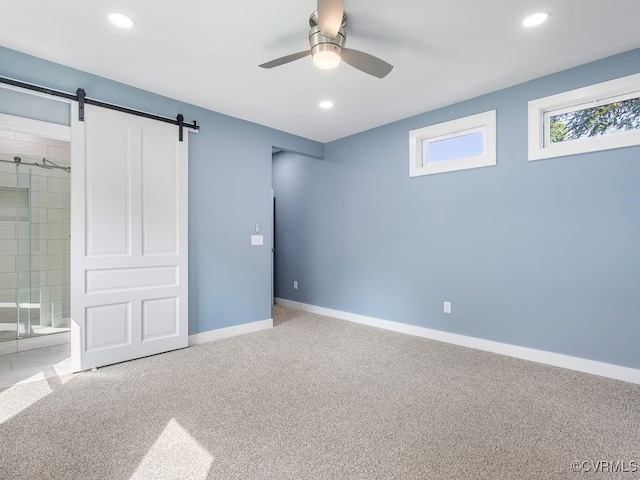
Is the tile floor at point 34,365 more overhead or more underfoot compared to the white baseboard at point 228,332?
more underfoot

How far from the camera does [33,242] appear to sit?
12.2ft

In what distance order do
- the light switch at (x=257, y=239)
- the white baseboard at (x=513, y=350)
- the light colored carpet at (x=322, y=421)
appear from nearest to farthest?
the light colored carpet at (x=322, y=421) < the white baseboard at (x=513, y=350) < the light switch at (x=257, y=239)

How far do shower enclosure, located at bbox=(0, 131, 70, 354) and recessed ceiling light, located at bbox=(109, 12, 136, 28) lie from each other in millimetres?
2268

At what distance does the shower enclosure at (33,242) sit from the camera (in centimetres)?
352

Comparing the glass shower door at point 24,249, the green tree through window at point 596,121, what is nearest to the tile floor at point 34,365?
the glass shower door at point 24,249

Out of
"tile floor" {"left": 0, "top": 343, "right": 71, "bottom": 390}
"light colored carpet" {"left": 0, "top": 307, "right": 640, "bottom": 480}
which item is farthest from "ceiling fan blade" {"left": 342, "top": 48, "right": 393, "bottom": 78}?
"tile floor" {"left": 0, "top": 343, "right": 71, "bottom": 390}

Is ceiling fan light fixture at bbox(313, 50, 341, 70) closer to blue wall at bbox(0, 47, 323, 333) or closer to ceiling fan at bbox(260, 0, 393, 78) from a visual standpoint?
Result: ceiling fan at bbox(260, 0, 393, 78)

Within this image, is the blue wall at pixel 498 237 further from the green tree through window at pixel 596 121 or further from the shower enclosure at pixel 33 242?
the shower enclosure at pixel 33 242

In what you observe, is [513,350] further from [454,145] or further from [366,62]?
[366,62]

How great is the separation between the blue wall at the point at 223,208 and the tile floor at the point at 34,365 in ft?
3.88

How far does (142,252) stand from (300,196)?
2812 mm

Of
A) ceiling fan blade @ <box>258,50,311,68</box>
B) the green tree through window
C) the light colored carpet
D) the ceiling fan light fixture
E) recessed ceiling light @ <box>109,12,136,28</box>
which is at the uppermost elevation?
recessed ceiling light @ <box>109,12,136,28</box>

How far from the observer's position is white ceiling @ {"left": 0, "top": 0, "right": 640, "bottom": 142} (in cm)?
211

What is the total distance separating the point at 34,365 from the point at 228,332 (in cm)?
180
